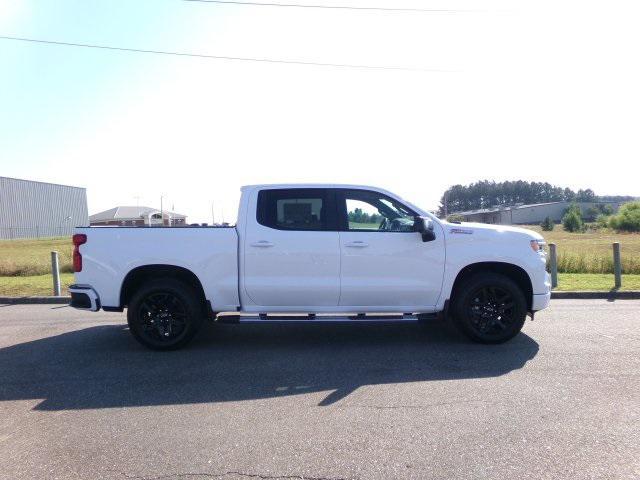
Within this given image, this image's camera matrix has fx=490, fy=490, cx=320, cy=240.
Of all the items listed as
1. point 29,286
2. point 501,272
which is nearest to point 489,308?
point 501,272

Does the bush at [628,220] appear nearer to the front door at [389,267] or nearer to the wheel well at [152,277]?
the front door at [389,267]

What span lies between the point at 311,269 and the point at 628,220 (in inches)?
2858

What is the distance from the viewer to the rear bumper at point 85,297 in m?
6.19

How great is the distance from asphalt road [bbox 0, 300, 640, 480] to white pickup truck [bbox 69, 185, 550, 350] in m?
0.48

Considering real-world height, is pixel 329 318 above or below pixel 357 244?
below

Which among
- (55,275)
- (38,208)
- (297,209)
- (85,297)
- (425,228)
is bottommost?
(55,275)

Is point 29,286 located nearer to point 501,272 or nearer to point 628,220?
point 501,272

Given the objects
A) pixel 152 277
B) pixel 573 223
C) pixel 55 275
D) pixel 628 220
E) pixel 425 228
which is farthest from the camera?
pixel 573 223

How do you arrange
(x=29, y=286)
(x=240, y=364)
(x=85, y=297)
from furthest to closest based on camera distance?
(x=29, y=286), (x=85, y=297), (x=240, y=364)

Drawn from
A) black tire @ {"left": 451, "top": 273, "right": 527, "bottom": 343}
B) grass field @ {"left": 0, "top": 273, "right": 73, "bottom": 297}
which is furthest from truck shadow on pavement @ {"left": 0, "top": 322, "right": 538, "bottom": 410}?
grass field @ {"left": 0, "top": 273, "right": 73, "bottom": 297}

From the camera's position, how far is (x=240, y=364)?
5.65 meters

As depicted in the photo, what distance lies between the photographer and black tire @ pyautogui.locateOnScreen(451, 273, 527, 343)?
6.16 meters

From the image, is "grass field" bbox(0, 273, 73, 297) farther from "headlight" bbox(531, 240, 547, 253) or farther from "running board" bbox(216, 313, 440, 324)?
"headlight" bbox(531, 240, 547, 253)

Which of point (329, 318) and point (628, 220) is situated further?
point (628, 220)
